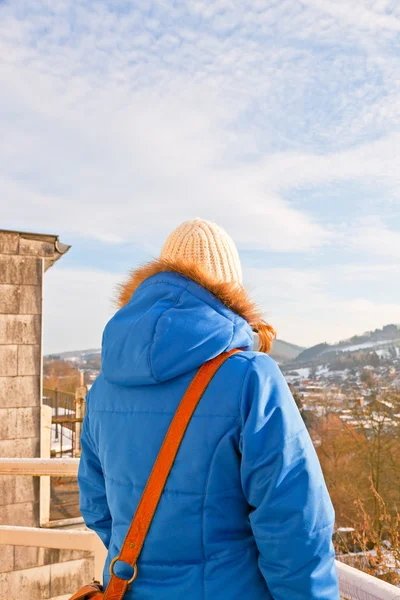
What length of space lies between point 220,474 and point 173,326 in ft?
0.94

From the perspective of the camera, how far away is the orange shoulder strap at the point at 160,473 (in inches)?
39.1

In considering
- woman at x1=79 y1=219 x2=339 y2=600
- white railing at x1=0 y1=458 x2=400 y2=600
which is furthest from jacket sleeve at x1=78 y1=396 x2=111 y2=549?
white railing at x1=0 y1=458 x2=400 y2=600

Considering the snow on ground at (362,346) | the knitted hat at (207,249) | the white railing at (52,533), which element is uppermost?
the snow on ground at (362,346)

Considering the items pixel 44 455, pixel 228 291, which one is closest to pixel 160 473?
pixel 228 291

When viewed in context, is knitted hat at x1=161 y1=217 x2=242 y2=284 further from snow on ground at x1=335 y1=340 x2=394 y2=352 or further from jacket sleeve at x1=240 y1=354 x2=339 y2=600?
snow on ground at x1=335 y1=340 x2=394 y2=352

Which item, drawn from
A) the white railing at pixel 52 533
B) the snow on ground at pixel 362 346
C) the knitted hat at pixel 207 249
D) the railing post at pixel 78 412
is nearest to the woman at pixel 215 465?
the knitted hat at pixel 207 249

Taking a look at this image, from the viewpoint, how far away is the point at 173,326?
104 cm

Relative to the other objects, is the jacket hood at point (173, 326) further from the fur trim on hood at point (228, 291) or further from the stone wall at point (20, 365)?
the stone wall at point (20, 365)

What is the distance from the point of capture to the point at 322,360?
2578 cm

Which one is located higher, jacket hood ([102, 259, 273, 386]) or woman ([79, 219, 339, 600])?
jacket hood ([102, 259, 273, 386])

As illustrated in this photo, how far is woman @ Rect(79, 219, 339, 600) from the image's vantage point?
949 millimetres

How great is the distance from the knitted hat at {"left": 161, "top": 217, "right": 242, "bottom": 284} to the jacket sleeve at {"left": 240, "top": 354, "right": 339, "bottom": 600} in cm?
36

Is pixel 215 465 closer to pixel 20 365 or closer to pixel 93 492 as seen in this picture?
pixel 93 492

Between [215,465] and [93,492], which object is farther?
[93,492]
